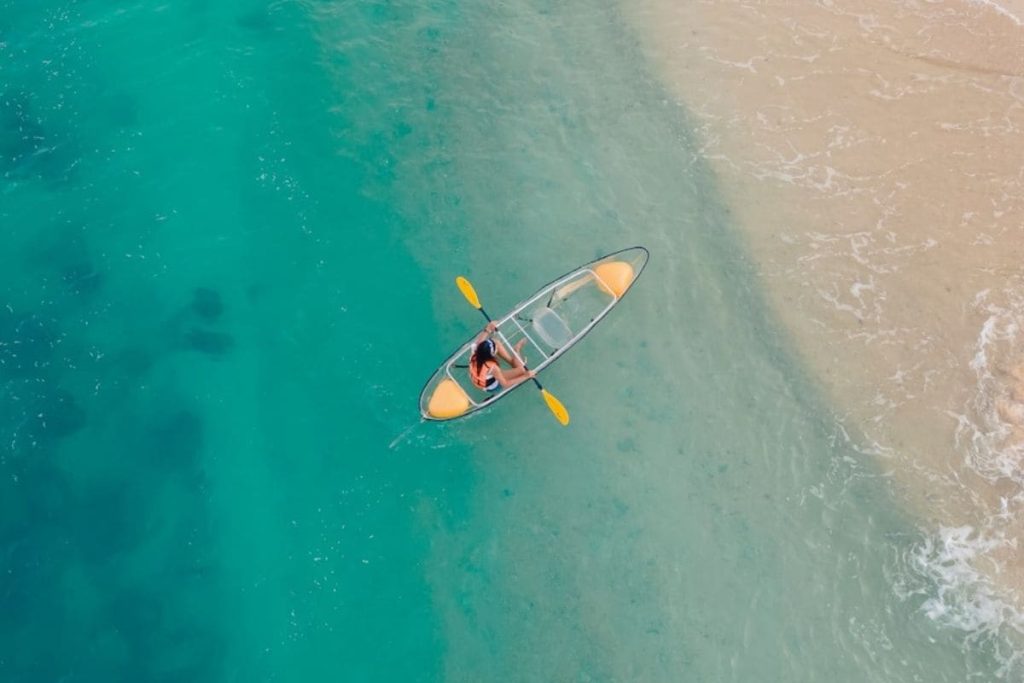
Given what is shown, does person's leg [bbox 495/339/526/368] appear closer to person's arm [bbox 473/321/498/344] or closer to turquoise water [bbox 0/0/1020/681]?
person's arm [bbox 473/321/498/344]

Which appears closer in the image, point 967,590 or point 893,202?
point 967,590

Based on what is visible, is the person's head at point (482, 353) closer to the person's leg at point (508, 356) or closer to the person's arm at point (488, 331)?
the person's arm at point (488, 331)

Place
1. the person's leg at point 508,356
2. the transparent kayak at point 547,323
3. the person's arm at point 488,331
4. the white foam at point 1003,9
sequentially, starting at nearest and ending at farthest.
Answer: the person's arm at point 488,331
the person's leg at point 508,356
the transparent kayak at point 547,323
the white foam at point 1003,9

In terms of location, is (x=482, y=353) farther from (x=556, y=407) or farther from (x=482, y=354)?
(x=556, y=407)

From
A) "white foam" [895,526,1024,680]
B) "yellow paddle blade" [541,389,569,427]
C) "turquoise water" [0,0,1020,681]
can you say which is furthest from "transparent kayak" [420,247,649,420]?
"white foam" [895,526,1024,680]

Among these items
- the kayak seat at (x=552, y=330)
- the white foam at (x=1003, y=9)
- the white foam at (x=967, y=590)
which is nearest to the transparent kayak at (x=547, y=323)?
the kayak seat at (x=552, y=330)

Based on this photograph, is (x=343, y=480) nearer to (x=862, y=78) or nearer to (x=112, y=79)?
(x=112, y=79)

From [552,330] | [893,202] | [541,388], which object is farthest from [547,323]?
[893,202]
